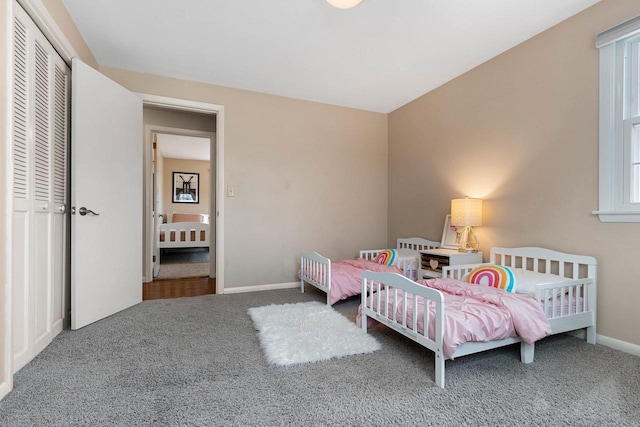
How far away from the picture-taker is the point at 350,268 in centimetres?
330

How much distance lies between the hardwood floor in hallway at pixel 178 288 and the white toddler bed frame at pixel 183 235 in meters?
1.95

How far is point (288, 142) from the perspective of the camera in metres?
3.87

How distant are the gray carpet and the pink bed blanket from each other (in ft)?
0.68

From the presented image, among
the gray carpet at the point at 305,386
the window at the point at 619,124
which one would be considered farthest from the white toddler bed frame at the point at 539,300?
the window at the point at 619,124

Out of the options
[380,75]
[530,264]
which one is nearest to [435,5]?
[380,75]

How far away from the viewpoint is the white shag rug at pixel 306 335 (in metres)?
1.93

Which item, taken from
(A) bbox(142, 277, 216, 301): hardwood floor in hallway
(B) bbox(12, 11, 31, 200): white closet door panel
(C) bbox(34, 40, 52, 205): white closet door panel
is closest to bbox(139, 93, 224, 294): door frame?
(A) bbox(142, 277, 216, 301): hardwood floor in hallway

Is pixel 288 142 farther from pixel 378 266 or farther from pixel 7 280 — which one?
pixel 7 280

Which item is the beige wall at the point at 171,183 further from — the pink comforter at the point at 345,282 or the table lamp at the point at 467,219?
the table lamp at the point at 467,219

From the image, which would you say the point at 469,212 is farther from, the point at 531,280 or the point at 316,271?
the point at 316,271

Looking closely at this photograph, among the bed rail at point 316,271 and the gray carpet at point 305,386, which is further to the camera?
the bed rail at point 316,271

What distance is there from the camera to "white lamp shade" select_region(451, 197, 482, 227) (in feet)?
9.43

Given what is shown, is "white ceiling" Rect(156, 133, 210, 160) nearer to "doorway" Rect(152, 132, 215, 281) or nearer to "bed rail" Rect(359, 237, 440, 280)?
"doorway" Rect(152, 132, 215, 281)

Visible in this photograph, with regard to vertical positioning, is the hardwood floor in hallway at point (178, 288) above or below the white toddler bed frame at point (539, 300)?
below
